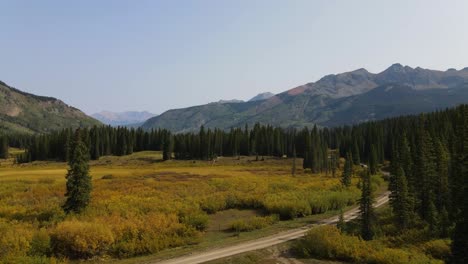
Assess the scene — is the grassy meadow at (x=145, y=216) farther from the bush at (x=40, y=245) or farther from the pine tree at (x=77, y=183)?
the pine tree at (x=77, y=183)

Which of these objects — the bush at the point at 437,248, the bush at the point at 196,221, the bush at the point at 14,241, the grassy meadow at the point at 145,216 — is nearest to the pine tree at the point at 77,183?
the grassy meadow at the point at 145,216

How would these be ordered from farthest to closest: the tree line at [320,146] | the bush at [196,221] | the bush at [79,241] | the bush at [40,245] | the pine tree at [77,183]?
Result: the tree line at [320,146], the bush at [196,221], the pine tree at [77,183], the bush at [79,241], the bush at [40,245]

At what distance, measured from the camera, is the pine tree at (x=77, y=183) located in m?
38.9

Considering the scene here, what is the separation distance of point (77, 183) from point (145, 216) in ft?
26.0

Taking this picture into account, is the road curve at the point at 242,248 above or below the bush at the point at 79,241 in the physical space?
below

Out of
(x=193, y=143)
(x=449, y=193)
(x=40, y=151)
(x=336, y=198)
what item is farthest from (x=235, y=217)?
(x=40, y=151)

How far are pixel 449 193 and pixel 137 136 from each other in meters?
145

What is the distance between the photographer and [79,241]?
29469 mm

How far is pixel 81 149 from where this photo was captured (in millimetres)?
41000

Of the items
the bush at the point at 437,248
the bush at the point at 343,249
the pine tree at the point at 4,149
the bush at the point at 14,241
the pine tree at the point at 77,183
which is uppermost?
the pine tree at the point at 4,149

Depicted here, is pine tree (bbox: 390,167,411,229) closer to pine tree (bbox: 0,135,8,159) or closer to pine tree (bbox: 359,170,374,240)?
pine tree (bbox: 359,170,374,240)

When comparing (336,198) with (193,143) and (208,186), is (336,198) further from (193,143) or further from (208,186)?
(193,143)

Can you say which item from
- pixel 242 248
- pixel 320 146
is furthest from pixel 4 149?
pixel 242 248

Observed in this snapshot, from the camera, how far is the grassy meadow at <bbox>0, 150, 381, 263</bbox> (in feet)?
98.4
